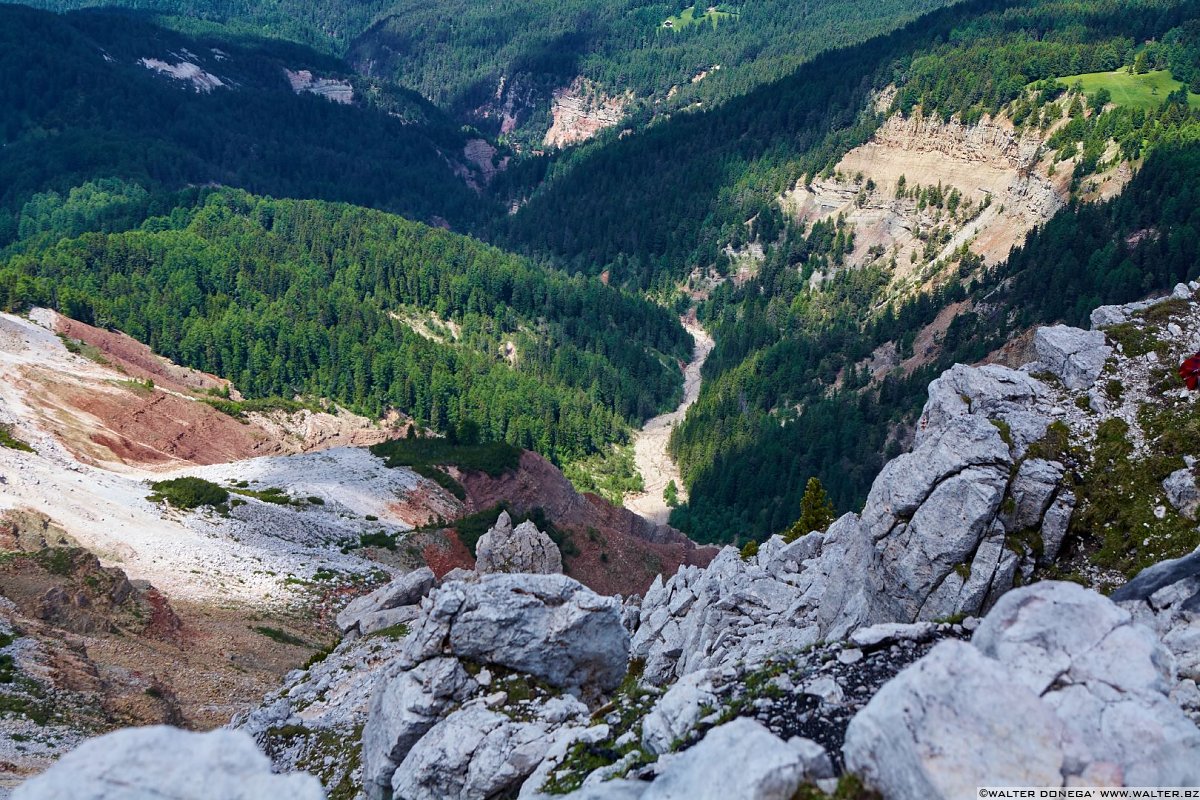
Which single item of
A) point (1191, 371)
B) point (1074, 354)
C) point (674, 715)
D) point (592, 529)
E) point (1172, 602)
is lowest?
point (592, 529)

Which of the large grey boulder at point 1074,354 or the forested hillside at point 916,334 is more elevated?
the large grey boulder at point 1074,354

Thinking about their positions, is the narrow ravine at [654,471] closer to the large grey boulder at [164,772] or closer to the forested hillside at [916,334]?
the forested hillside at [916,334]

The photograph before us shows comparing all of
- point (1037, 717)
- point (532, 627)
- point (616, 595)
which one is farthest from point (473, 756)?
point (616, 595)

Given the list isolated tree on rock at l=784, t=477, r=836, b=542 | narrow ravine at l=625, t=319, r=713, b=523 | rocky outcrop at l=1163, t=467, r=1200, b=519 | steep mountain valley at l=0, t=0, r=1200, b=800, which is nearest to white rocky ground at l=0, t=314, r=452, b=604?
steep mountain valley at l=0, t=0, r=1200, b=800

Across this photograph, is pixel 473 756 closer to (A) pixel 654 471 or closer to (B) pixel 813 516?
(B) pixel 813 516

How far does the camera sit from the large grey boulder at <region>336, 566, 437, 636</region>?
68375mm

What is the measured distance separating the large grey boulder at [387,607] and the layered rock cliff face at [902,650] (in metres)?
8.99

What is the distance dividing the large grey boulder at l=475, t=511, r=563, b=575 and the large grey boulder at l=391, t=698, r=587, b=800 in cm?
5149

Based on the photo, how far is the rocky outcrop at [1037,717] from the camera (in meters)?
21.7

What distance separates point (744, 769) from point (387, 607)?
52156 mm

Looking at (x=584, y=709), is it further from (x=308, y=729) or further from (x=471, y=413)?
(x=471, y=413)

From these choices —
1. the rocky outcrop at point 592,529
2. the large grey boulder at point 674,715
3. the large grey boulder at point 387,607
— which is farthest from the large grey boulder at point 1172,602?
the rocky outcrop at point 592,529

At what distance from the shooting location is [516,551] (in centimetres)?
9056

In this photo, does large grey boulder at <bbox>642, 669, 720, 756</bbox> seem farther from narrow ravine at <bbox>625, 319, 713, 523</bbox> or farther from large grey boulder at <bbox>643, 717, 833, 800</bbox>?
narrow ravine at <bbox>625, 319, 713, 523</bbox>
